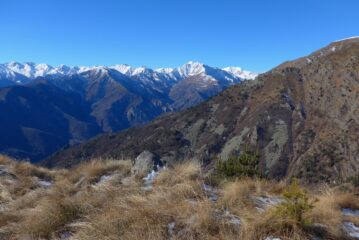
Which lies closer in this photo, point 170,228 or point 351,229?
point 170,228

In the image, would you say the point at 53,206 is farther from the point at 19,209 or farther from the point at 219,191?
the point at 219,191

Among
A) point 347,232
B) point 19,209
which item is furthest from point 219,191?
point 19,209

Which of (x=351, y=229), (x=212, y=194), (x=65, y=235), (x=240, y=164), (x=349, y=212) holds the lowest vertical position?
(x=349, y=212)

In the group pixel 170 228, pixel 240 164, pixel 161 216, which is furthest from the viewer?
pixel 240 164

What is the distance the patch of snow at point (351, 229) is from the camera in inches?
239

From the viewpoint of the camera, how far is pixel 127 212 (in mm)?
5910

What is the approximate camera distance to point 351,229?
6.40 m

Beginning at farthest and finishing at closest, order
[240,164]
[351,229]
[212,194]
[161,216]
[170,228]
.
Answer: [240,164] → [212,194] → [351,229] → [161,216] → [170,228]

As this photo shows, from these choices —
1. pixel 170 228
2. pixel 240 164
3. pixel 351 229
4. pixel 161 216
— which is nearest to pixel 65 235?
pixel 161 216

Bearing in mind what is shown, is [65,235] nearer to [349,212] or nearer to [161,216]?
[161,216]

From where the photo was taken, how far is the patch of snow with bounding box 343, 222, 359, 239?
6064 millimetres

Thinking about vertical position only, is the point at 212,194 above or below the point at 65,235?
below

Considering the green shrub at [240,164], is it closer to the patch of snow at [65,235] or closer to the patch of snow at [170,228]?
the patch of snow at [170,228]

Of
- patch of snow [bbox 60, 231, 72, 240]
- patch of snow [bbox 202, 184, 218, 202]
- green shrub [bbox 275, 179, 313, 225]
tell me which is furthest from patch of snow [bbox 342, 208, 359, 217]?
patch of snow [bbox 60, 231, 72, 240]
